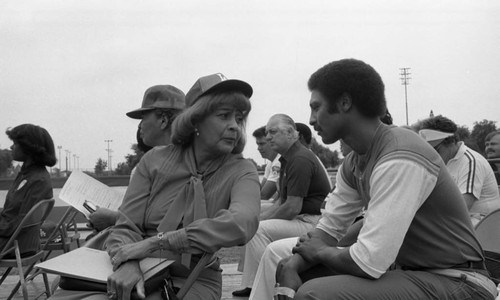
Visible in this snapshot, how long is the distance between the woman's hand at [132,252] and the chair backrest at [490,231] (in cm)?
174

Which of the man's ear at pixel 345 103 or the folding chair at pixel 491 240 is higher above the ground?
the man's ear at pixel 345 103

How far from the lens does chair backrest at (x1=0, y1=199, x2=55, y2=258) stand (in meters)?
4.35

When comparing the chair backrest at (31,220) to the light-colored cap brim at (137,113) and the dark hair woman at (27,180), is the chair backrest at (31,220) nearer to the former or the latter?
the dark hair woman at (27,180)

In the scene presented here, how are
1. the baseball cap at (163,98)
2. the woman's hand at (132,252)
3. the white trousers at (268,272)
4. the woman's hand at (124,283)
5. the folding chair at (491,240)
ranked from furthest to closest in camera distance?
the baseball cap at (163,98), the white trousers at (268,272), the folding chair at (491,240), the woman's hand at (132,252), the woman's hand at (124,283)

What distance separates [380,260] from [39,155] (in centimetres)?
390

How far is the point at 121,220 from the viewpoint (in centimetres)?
262

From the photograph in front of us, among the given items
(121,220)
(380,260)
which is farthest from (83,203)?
(380,260)

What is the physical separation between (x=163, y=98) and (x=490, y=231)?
218 centimetres

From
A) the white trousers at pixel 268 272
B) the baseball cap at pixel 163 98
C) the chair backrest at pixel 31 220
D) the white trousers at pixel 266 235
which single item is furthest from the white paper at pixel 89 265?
the white trousers at pixel 266 235

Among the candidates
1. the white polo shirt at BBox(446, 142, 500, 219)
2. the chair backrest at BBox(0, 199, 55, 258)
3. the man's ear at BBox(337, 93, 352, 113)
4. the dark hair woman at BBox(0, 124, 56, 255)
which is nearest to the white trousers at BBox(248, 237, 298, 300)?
the man's ear at BBox(337, 93, 352, 113)

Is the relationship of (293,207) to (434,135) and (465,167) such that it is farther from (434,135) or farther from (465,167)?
(465,167)

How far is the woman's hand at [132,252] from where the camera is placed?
2.33 metres

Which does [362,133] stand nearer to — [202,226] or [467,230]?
[467,230]

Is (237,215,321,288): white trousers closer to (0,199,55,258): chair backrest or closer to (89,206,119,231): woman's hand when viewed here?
(89,206,119,231): woman's hand
